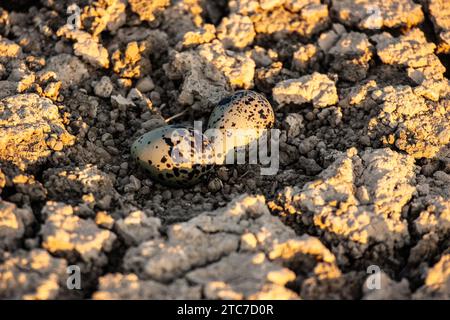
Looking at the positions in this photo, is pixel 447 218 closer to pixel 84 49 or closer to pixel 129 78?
pixel 129 78

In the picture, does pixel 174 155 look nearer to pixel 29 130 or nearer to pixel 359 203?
pixel 29 130

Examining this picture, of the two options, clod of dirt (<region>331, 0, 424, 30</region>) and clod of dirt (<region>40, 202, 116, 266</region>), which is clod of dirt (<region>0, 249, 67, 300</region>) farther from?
clod of dirt (<region>331, 0, 424, 30</region>)

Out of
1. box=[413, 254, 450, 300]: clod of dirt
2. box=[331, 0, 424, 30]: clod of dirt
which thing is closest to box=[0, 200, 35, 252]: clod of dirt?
box=[413, 254, 450, 300]: clod of dirt

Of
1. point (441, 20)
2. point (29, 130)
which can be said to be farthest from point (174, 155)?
point (441, 20)

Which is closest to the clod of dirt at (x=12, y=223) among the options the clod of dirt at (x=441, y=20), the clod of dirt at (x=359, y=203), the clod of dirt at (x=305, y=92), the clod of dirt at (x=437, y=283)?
the clod of dirt at (x=359, y=203)

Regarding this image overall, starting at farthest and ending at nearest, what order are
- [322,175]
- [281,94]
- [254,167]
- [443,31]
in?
[443,31] → [281,94] → [254,167] → [322,175]
